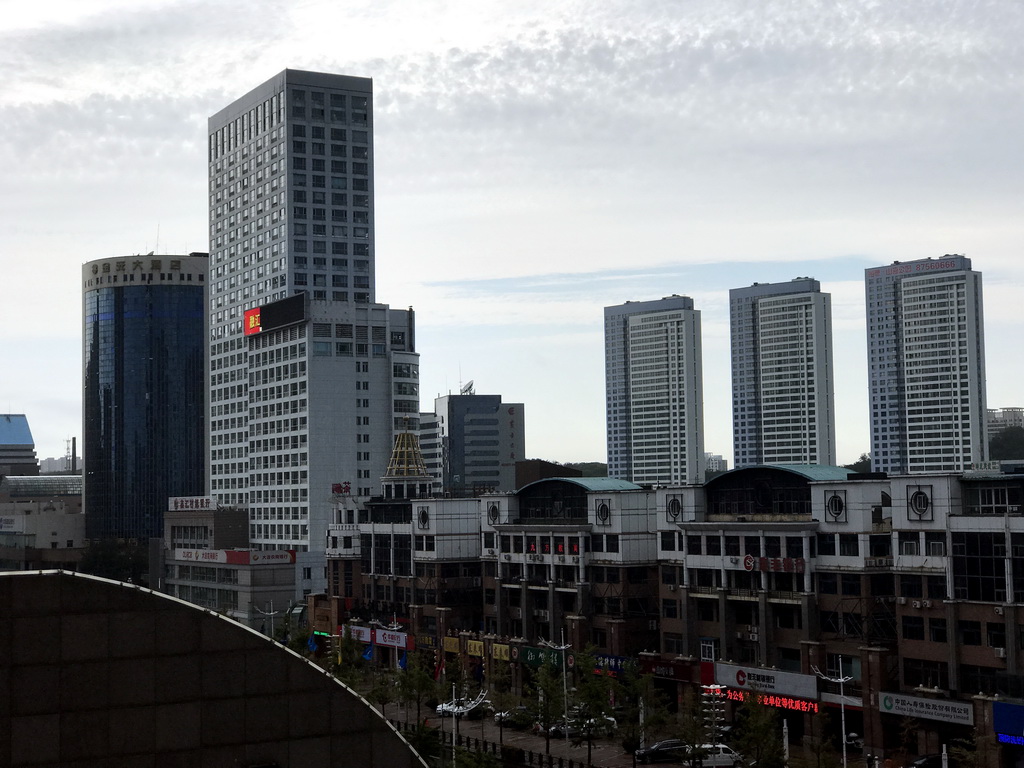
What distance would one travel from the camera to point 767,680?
3711 inches

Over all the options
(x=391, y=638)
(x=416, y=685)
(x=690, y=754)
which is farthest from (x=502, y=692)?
(x=690, y=754)

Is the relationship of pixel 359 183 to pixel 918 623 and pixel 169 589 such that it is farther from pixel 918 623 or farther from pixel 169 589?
pixel 918 623

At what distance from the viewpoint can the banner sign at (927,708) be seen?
3196 inches

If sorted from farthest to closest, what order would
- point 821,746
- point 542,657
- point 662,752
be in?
point 542,657 < point 662,752 < point 821,746

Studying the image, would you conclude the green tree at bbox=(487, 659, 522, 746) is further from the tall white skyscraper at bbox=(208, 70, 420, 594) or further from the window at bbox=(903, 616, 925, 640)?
the tall white skyscraper at bbox=(208, 70, 420, 594)

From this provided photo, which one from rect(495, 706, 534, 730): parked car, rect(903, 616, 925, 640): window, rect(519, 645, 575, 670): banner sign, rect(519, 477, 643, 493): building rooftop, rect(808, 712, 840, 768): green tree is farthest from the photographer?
rect(519, 477, 643, 493): building rooftop

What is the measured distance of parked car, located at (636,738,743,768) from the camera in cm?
8069

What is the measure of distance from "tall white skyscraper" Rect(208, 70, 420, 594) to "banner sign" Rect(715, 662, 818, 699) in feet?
249

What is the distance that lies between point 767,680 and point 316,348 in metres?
98.7

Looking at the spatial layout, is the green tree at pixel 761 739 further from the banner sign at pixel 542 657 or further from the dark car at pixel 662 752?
the banner sign at pixel 542 657

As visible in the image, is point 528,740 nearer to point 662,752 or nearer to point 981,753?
point 662,752

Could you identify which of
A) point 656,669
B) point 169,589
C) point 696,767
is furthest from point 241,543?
point 696,767

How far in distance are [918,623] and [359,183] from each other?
434 feet

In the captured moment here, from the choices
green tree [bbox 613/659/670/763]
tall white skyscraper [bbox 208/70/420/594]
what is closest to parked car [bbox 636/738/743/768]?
green tree [bbox 613/659/670/763]
